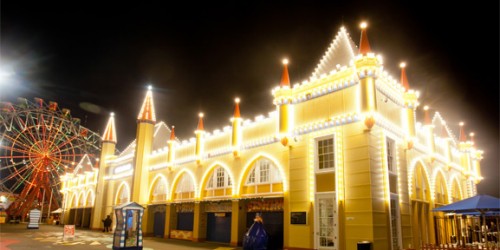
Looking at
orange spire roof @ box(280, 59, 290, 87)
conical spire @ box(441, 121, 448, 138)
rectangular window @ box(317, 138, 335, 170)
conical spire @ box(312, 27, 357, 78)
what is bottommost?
rectangular window @ box(317, 138, 335, 170)

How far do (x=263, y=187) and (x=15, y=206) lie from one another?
54884 mm

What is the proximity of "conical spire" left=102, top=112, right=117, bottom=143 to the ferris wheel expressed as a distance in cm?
1228

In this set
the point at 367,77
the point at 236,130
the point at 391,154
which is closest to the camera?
the point at 367,77

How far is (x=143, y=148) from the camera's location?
112ft

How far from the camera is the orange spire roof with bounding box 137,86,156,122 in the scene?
34.9 m

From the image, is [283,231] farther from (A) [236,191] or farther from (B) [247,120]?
(B) [247,120]

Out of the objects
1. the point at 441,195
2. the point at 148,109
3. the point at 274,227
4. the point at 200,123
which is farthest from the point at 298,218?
the point at 148,109

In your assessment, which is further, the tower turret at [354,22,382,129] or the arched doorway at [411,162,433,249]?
the arched doorway at [411,162,433,249]

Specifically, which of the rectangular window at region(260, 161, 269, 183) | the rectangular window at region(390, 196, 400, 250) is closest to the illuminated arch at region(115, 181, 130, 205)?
the rectangular window at region(260, 161, 269, 183)

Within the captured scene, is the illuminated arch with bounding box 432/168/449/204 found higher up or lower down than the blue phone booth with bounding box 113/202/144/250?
higher up

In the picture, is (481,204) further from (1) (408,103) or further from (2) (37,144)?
(2) (37,144)

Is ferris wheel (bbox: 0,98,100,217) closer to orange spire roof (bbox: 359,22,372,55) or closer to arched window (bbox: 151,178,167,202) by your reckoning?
arched window (bbox: 151,178,167,202)

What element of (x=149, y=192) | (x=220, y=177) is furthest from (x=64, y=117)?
(x=220, y=177)

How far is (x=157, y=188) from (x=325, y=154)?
1936 cm
